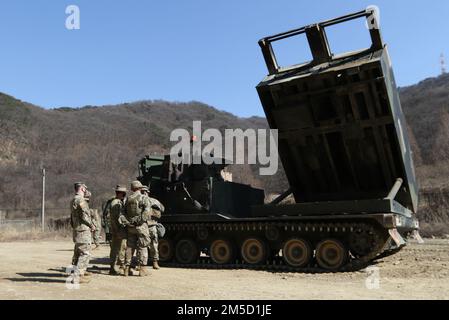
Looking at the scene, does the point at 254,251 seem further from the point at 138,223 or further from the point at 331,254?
the point at 138,223

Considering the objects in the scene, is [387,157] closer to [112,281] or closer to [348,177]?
[348,177]

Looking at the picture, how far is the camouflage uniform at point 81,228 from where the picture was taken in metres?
8.68

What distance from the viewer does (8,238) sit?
87.4 feet

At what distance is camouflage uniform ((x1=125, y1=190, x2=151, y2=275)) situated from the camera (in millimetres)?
9562

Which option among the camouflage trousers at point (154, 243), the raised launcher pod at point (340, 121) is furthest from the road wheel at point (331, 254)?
the camouflage trousers at point (154, 243)

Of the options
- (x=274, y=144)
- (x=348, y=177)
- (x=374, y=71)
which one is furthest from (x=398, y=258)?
(x=374, y=71)

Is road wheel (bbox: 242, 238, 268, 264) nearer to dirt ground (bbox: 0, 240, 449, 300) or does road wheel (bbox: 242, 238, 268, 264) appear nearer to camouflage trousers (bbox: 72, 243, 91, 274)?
dirt ground (bbox: 0, 240, 449, 300)

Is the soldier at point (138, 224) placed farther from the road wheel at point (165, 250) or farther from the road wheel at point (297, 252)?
the road wheel at point (297, 252)

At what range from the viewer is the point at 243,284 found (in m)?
8.21

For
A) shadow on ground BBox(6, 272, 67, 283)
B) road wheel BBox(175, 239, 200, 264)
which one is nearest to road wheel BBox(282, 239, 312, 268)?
road wheel BBox(175, 239, 200, 264)

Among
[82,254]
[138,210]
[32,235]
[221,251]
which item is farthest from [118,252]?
[32,235]

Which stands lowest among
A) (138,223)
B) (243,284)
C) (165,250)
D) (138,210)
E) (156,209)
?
(243,284)

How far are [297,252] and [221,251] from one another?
193cm

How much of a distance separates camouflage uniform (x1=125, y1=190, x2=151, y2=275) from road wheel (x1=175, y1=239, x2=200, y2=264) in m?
2.13
